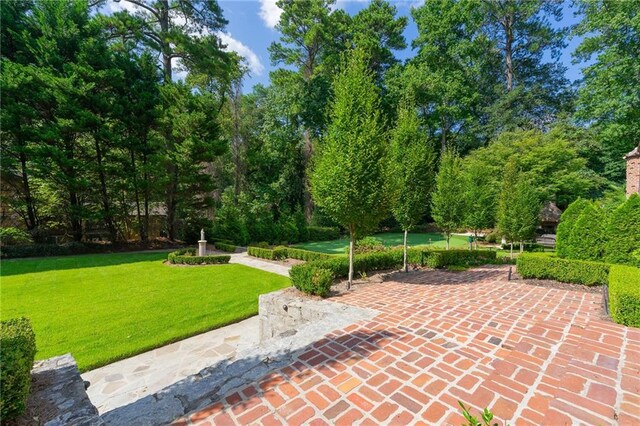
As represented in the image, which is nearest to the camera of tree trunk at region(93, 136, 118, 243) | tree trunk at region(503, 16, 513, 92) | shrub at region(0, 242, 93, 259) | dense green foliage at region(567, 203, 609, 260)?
dense green foliage at region(567, 203, 609, 260)

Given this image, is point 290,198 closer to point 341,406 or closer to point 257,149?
point 257,149

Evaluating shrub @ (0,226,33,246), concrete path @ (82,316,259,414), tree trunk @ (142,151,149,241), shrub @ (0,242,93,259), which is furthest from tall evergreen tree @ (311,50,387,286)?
shrub @ (0,242,93,259)

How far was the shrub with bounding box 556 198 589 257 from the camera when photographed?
877cm

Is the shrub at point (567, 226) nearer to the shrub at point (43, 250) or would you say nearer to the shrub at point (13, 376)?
the shrub at point (13, 376)

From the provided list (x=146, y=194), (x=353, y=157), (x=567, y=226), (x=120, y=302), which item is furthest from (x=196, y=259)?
(x=567, y=226)

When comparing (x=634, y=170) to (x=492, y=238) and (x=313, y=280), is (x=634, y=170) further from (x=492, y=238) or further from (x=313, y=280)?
(x=313, y=280)

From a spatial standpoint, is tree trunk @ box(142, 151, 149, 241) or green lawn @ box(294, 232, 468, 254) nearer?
tree trunk @ box(142, 151, 149, 241)

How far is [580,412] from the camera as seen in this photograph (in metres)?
2.42

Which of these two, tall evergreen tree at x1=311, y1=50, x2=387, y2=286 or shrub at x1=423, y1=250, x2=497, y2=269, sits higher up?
tall evergreen tree at x1=311, y1=50, x2=387, y2=286

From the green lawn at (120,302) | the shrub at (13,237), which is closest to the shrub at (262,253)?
the green lawn at (120,302)

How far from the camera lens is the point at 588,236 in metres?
8.16

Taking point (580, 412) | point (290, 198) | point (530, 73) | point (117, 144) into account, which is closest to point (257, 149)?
point (290, 198)

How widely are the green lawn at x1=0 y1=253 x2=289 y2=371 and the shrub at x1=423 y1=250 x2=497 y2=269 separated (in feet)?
19.1

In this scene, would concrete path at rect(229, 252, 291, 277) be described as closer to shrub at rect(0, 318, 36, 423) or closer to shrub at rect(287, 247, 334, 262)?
shrub at rect(287, 247, 334, 262)
